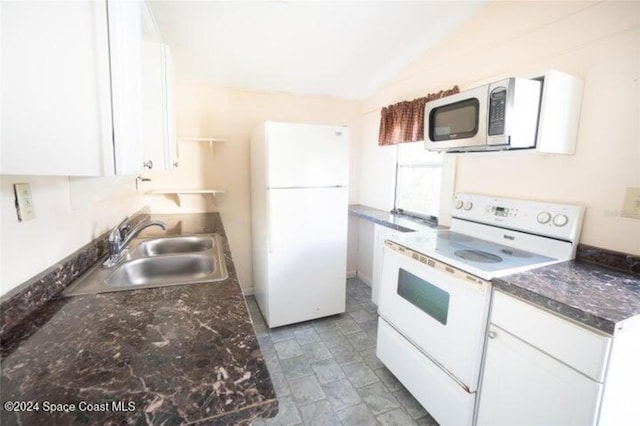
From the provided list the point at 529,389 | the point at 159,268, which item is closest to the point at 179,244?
the point at 159,268

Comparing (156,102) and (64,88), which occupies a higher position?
(156,102)

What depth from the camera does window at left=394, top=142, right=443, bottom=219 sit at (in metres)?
2.63

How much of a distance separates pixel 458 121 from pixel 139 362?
191 cm

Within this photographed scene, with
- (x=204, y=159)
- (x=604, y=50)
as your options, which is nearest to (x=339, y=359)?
(x=204, y=159)

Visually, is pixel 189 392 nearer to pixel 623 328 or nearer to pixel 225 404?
pixel 225 404

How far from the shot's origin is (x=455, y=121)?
5.83 feet

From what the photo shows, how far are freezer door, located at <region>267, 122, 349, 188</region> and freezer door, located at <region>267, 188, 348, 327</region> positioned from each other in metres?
0.09

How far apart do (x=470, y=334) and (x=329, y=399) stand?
970 mm

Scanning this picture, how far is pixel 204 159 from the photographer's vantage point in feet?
9.33

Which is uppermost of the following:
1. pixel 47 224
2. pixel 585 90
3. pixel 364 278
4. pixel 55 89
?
pixel 585 90

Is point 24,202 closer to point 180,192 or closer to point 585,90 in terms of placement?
point 180,192

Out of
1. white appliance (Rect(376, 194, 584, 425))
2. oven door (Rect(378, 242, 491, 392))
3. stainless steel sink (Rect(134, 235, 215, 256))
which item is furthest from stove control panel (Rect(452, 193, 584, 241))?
stainless steel sink (Rect(134, 235, 215, 256))

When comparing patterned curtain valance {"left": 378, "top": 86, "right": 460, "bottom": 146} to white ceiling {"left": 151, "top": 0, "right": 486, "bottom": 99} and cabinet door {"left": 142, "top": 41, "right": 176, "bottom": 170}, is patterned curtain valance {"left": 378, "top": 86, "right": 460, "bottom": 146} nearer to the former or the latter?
white ceiling {"left": 151, "top": 0, "right": 486, "bottom": 99}

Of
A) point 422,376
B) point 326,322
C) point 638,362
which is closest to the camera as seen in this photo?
point 638,362
